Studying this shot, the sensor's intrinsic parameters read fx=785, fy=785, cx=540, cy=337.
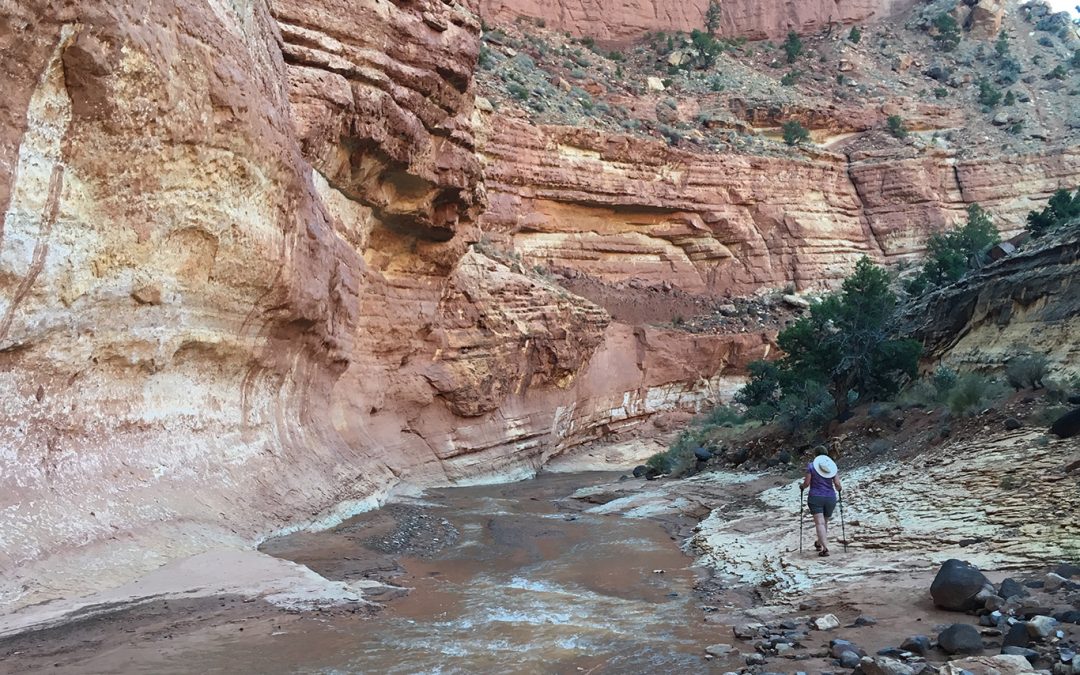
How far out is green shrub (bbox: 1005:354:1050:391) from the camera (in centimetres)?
1149

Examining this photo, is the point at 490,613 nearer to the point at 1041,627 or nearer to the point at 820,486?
the point at 820,486

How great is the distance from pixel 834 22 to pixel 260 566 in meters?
65.8

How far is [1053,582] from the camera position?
18.6 feet

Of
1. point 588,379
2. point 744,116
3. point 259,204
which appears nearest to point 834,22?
point 744,116

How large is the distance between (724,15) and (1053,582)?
65201 millimetres

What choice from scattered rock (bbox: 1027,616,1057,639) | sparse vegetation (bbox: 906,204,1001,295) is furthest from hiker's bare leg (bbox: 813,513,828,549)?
sparse vegetation (bbox: 906,204,1001,295)

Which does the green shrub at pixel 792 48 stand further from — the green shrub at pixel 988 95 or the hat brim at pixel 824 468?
→ the hat brim at pixel 824 468

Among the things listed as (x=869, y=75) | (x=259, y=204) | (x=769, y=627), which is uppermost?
(x=869, y=75)

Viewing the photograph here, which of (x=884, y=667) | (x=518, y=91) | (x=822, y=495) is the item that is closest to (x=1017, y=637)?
(x=884, y=667)

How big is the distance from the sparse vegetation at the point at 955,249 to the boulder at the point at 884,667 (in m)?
23.9

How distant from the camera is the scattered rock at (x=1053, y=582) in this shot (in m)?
5.60

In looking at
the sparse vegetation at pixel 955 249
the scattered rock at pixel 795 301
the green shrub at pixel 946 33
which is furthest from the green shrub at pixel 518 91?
the green shrub at pixel 946 33

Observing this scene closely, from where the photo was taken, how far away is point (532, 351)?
2348 cm

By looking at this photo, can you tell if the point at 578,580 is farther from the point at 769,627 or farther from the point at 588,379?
the point at 588,379
